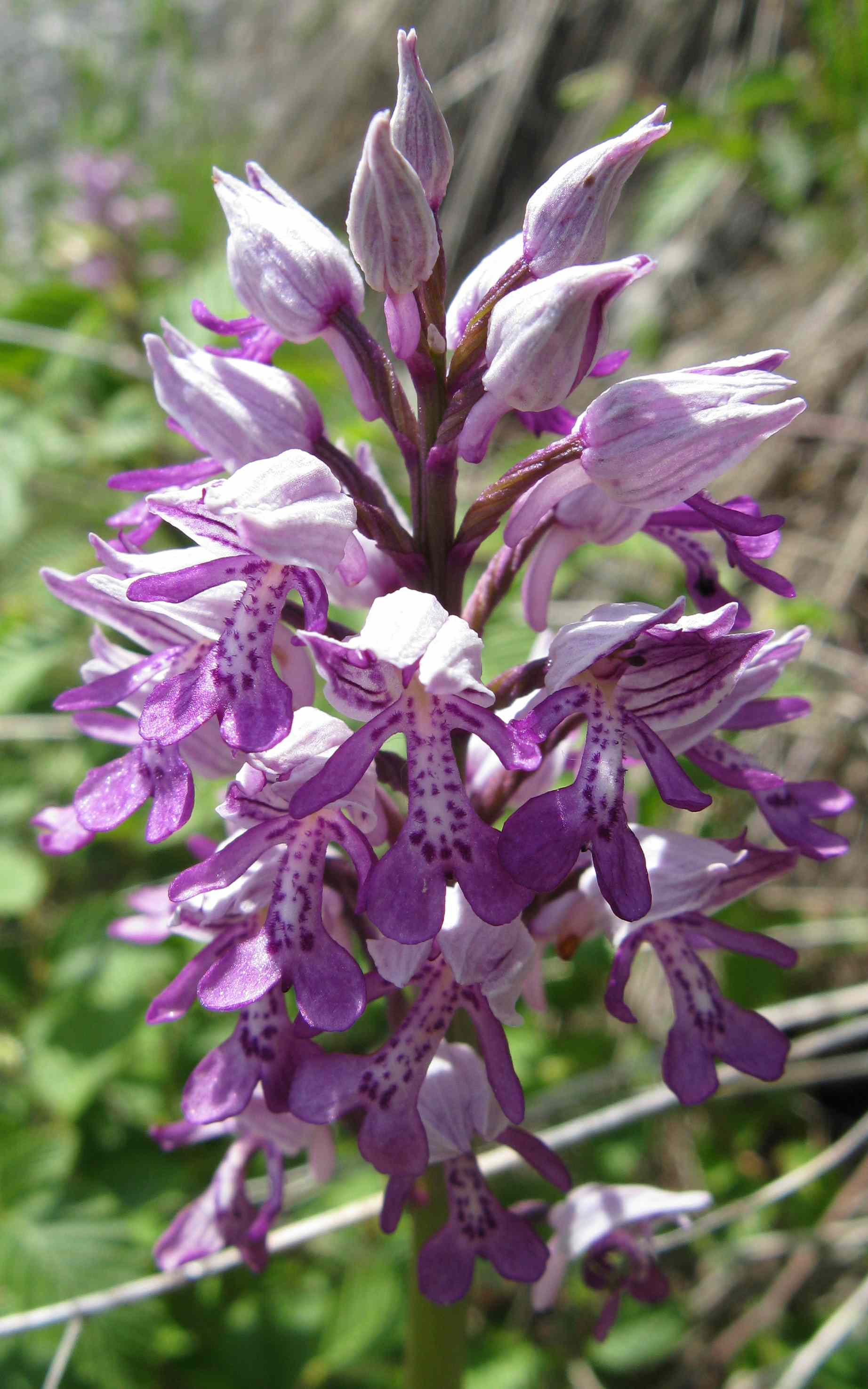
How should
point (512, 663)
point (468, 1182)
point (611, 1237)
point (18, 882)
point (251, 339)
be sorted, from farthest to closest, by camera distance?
point (18, 882)
point (512, 663)
point (611, 1237)
point (251, 339)
point (468, 1182)

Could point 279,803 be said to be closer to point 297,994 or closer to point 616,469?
point 297,994

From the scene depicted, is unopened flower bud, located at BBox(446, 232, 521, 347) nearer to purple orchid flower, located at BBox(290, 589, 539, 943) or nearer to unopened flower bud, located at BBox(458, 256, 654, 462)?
unopened flower bud, located at BBox(458, 256, 654, 462)

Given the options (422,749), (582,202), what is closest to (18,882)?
(422,749)

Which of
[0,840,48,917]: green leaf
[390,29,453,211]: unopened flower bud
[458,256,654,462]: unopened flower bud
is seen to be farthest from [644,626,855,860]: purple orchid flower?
[0,840,48,917]: green leaf

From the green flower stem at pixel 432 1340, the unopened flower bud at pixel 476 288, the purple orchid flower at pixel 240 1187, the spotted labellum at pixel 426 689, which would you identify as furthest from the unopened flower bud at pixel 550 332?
the green flower stem at pixel 432 1340

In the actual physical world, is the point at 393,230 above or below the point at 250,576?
above

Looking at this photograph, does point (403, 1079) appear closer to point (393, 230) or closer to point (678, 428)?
point (678, 428)
